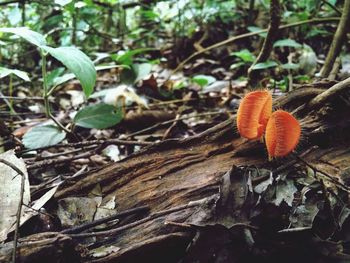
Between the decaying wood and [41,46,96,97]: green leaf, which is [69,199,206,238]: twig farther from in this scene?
[41,46,96,97]: green leaf

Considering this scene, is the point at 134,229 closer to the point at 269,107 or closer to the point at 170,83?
the point at 269,107

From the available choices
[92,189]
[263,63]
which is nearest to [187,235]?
[92,189]

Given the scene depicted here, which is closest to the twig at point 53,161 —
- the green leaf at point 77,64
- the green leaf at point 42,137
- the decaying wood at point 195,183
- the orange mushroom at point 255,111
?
the green leaf at point 42,137

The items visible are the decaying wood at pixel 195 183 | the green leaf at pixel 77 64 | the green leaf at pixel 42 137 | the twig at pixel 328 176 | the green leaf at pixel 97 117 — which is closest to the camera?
the decaying wood at pixel 195 183

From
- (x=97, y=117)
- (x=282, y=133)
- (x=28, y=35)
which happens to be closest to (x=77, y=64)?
(x=28, y=35)

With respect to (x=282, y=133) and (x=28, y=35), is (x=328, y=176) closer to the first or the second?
(x=282, y=133)

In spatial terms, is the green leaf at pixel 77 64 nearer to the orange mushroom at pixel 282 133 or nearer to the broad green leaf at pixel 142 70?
the orange mushroom at pixel 282 133
